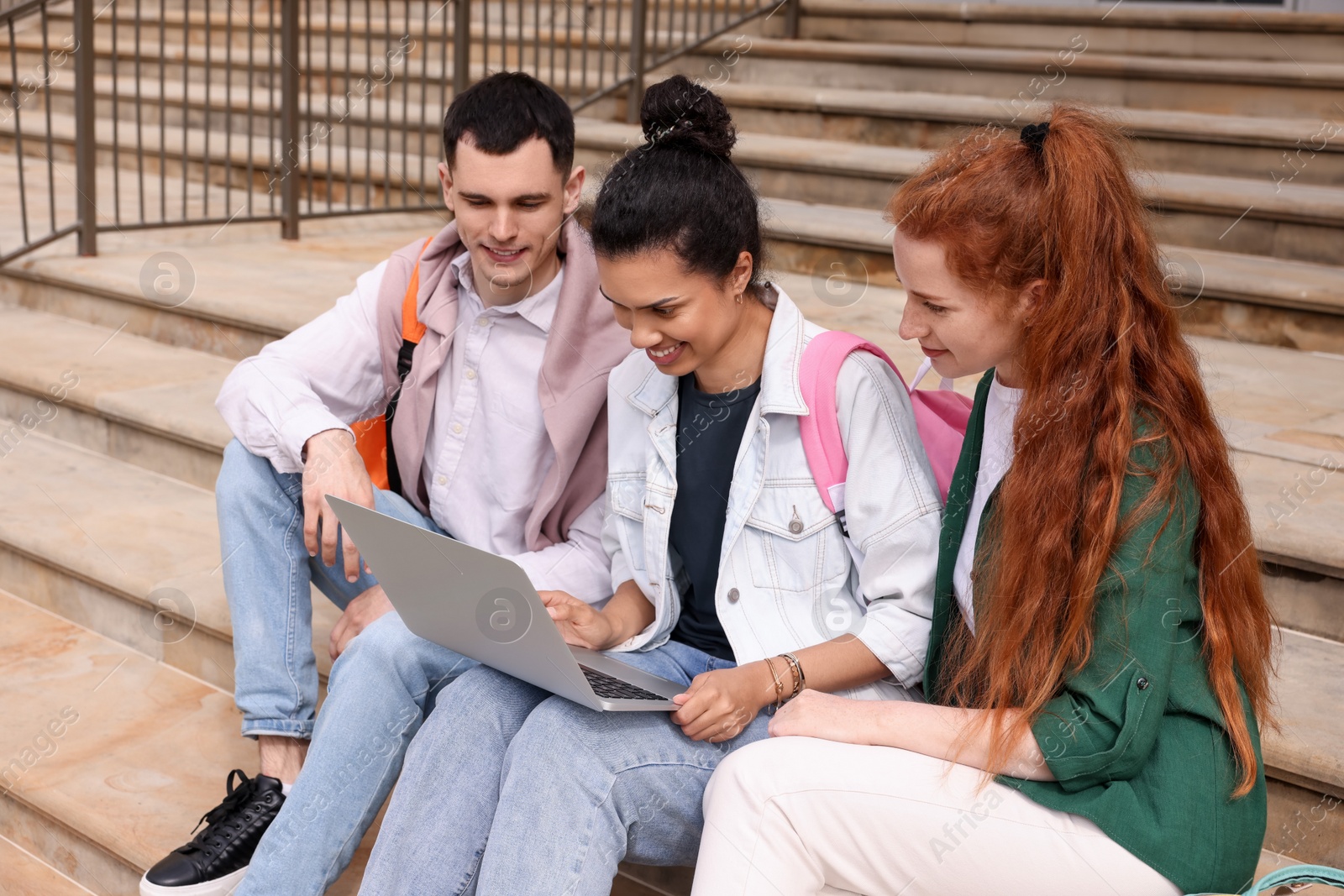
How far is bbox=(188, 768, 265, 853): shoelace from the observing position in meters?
1.72

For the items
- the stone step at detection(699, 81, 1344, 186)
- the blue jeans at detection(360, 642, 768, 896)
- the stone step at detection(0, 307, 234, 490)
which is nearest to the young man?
the blue jeans at detection(360, 642, 768, 896)

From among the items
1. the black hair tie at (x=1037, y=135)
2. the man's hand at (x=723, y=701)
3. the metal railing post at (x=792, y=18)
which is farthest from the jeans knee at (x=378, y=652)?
the metal railing post at (x=792, y=18)

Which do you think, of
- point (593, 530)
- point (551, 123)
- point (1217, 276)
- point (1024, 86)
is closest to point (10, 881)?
point (593, 530)

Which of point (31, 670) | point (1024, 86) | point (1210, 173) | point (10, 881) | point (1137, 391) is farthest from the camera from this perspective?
point (1024, 86)

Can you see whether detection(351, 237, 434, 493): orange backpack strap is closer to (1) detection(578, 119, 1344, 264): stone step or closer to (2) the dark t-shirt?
(2) the dark t-shirt

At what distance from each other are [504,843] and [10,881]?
109cm

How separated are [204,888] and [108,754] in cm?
52

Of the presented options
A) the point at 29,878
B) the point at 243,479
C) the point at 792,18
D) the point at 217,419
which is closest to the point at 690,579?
the point at 243,479

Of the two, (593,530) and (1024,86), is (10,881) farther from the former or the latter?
(1024,86)

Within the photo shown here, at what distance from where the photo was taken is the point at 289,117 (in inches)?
162

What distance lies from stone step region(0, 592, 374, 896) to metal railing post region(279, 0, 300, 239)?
6.67 feet

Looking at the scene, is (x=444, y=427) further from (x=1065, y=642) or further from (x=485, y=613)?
(x=1065, y=642)

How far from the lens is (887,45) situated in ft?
15.2

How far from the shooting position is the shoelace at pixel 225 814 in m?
1.72
